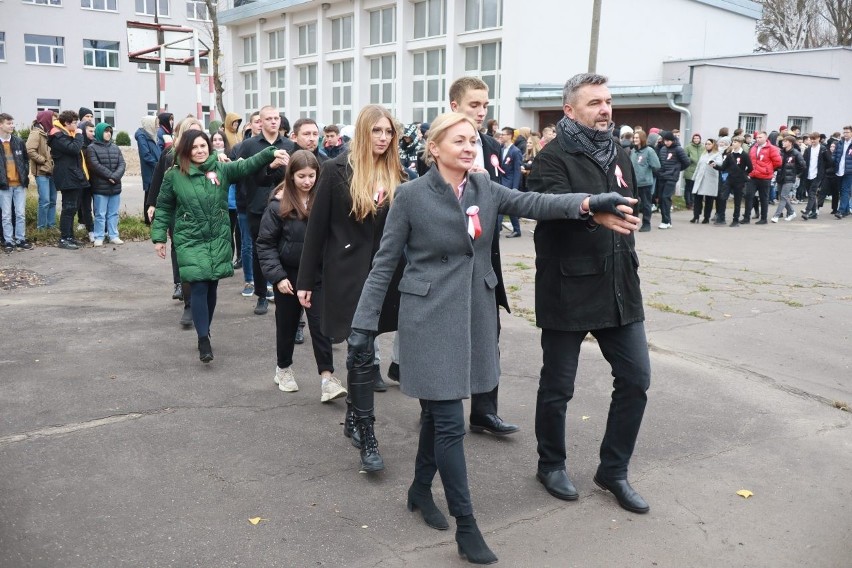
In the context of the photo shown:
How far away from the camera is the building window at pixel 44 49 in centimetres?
4694

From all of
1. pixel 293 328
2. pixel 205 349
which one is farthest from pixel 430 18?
pixel 293 328

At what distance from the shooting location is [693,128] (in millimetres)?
23422

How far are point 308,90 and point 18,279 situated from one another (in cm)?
2746

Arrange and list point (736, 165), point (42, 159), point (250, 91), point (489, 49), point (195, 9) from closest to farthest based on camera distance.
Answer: point (42, 159) → point (736, 165) → point (489, 49) → point (250, 91) → point (195, 9)

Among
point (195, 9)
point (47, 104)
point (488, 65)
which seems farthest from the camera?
point (195, 9)

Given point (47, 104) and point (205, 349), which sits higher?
point (47, 104)

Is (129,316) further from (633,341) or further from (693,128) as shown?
(693,128)

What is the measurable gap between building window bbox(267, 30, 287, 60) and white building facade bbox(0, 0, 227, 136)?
8.26 meters

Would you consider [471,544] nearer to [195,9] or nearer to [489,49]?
[489,49]

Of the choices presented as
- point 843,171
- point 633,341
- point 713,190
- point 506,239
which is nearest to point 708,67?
point 843,171

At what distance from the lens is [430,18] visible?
28922mm

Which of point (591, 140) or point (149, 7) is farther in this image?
point (149, 7)

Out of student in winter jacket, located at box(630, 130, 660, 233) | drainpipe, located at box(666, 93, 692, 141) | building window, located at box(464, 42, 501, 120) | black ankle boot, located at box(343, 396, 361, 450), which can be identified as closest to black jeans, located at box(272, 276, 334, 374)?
black ankle boot, located at box(343, 396, 361, 450)

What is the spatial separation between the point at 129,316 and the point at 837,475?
6586 mm
